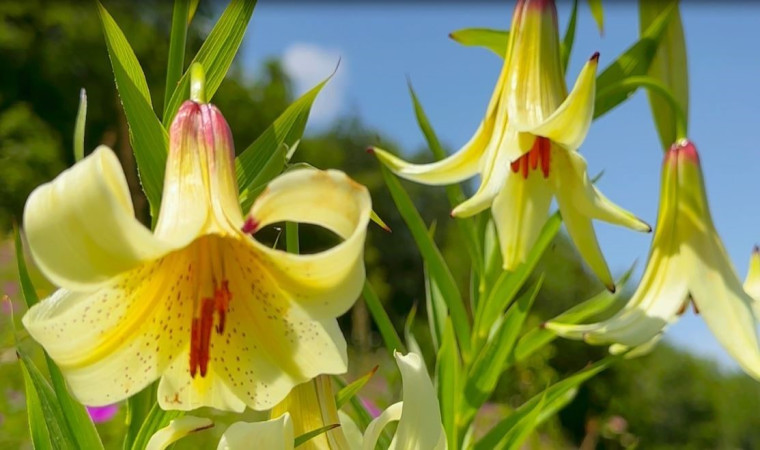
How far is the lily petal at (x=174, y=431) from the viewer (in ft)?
1.37

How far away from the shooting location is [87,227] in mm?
354

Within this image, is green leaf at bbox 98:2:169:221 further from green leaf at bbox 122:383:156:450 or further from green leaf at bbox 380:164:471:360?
green leaf at bbox 380:164:471:360

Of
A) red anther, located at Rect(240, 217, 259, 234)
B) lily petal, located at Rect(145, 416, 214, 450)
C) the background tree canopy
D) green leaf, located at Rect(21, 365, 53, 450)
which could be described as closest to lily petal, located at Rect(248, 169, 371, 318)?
red anther, located at Rect(240, 217, 259, 234)

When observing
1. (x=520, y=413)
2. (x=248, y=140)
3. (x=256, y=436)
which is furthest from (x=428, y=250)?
(x=248, y=140)

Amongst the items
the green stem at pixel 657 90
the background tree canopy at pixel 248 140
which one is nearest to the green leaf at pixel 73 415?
the green stem at pixel 657 90

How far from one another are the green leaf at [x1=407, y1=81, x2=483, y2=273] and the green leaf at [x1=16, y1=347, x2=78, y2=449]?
432 millimetres

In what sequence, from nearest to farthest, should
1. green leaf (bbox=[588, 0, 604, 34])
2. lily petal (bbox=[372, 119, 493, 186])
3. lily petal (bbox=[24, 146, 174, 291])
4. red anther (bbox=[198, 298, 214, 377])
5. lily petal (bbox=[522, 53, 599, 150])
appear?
1. lily petal (bbox=[24, 146, 174, 291])
2. red anther (bbox=[198, 298, 214, 377])
3. lily petal (bbox=[522, 53, 599, 150])
4. lily petal (bbox=[372, 119, 493, 186])
5. green leaf (bbox=[588, 0, 604, 34])

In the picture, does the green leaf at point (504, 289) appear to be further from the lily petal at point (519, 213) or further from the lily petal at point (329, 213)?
the lily petal at point (329, 213)

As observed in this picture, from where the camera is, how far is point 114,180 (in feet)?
1.14

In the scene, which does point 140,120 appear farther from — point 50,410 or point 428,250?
point 428,250

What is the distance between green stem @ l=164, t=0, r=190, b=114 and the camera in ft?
1.75

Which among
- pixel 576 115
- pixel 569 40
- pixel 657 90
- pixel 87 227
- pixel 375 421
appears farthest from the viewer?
pixel 569 40

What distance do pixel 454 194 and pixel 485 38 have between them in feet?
0.54

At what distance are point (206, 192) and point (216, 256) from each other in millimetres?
55
